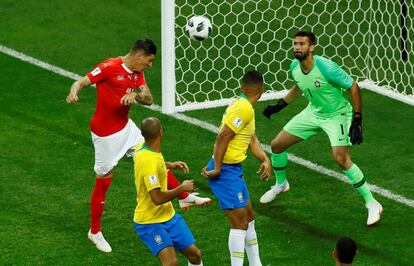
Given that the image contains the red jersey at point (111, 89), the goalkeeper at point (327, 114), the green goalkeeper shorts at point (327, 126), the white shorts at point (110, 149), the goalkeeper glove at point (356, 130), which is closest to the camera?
the red jersey at point (111, 89)

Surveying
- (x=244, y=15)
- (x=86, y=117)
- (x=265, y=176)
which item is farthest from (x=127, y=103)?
(x=244, y=15)

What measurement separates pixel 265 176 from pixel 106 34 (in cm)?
863

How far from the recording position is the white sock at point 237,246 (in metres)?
10.6

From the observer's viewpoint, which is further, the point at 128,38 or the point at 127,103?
the point at 128,38

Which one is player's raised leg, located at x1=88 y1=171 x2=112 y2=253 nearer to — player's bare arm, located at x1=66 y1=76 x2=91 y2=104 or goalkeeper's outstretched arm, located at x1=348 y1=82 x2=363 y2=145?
player's bare arm, located at x1=66 y1=76 x2=91 y2=104

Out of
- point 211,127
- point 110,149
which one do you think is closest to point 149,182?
Answer: point 110,149

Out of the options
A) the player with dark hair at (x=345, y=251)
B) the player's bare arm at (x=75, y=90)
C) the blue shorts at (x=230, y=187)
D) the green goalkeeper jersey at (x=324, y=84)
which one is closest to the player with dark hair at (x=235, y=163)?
the blue shorts at (x=230, y=187)

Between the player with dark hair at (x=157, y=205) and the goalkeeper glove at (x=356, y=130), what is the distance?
2626 mm

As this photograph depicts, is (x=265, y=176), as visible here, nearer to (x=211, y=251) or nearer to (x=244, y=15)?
(x=211, y=251)

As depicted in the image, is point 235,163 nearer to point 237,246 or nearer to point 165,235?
point 237,246

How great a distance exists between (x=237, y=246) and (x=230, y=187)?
1.80 feet

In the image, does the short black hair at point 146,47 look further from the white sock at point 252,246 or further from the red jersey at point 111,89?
the white sock at point 252,246

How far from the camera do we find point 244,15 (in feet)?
58.1

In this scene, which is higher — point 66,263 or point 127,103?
point 127,103
